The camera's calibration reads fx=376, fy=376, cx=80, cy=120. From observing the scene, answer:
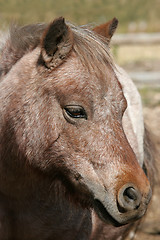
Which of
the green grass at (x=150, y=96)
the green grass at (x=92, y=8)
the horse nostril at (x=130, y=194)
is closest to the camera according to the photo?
the horse nostril at (x=130, y=194)

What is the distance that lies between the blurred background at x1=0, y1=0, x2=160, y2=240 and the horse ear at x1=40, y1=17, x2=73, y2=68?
712 mm

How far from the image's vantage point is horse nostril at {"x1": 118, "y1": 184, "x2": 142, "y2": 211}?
2316 mm

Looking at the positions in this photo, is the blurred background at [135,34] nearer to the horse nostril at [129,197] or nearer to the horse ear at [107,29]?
the horse ear at [107,29]

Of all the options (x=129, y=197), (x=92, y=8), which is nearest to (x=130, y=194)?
(x=129, y=197)

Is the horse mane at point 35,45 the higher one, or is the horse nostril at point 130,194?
the horse mane at point 35,45

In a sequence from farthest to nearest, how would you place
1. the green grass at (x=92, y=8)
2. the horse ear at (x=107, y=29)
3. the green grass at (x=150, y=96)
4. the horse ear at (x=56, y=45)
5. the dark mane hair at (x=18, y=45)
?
1. the green grass at (x=92, y=8)
2. the green grass at (x=150, y=96)
3. the horse ear at (x=107, y=29)
4. the dark mane hair at (x=18, y=45)
5. the horse ear at (x=56, y=45)

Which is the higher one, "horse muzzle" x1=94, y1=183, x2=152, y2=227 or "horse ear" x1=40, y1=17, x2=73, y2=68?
"horse ear" x1=40, y1=17, x2=73, y2=68

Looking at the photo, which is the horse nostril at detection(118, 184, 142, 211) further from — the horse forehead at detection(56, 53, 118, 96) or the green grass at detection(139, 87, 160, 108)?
the green grass at detection(139, 87, 160, 108)

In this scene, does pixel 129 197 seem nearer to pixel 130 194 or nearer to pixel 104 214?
pixel 130 194

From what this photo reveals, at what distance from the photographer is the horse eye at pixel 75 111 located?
245cm

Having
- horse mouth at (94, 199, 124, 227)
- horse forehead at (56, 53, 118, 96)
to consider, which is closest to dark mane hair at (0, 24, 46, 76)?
horse forehead at (56, 53, 118, 96)

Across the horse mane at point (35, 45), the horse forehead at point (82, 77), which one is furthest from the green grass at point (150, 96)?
the horse forehead at point (82, 77)

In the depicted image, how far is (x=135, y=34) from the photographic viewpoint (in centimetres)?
1723

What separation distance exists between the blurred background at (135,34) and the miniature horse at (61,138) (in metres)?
0.69
